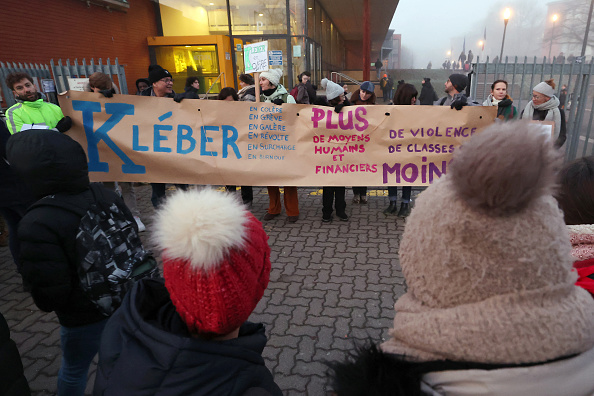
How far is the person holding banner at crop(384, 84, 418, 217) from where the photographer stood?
521cm

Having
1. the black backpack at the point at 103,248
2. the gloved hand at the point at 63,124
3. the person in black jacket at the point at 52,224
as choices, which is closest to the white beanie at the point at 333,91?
the gloved hand at the point at 63,124

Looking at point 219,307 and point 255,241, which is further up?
point 255,241

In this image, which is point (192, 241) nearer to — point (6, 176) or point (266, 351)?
point (266, 351)

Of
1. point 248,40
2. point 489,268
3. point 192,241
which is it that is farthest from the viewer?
point 248,40

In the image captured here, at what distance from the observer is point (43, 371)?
9.12 feet

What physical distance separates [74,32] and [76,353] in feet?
43.9

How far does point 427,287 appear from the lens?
845 mm

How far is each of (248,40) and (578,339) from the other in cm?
1672

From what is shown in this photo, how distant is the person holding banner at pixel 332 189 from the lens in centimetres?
499

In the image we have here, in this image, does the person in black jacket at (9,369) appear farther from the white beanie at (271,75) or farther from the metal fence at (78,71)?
the metal fence at (78,71)

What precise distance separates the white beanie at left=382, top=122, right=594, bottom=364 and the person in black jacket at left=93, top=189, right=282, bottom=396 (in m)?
0.56

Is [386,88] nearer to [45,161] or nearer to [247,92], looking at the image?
[247,92]

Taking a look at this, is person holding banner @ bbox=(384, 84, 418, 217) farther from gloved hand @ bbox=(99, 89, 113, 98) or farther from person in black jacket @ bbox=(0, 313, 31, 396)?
person in black jacket @ bbox=(0, 313, 31, 396)

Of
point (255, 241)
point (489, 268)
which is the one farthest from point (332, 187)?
point (489, 268)
